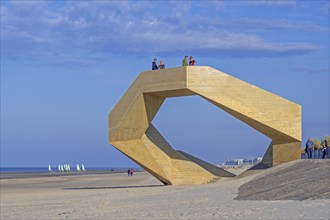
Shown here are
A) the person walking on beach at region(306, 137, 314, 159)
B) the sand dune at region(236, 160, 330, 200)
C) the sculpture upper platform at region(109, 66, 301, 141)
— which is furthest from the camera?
the person walking on beach at region(306, 137, 314, 159)

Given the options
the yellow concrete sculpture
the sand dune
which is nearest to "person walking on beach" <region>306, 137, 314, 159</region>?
the yellow concrete sculpture

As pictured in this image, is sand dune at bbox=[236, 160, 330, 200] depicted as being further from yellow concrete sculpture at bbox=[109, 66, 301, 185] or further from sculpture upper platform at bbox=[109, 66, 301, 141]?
yellow concrete sculpture at bbox=[109, 66, 301, 185]

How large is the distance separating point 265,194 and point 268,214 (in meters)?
3.88

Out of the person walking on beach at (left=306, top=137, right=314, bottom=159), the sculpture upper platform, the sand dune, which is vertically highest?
the sculpture upper platform

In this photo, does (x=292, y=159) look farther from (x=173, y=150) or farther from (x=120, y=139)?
(x=120, y=139)

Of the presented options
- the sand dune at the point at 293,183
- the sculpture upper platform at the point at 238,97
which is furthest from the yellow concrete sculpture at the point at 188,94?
the sand dune at the point at 293,183

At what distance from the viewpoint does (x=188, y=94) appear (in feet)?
88.7

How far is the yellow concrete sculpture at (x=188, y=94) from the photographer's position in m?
24.6

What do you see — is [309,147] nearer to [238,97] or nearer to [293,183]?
[238,97]

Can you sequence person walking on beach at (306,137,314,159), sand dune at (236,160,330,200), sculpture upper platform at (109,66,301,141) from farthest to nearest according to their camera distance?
person walking on beach at (306,137,314,159)
sculpture upper platform at (109,66,301,141)
sand dune at (236,160,330,200)

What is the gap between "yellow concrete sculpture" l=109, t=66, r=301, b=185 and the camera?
24.6 m

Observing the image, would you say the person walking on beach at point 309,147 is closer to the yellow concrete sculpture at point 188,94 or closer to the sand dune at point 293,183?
the yellow concrete sculpture at point 188,94

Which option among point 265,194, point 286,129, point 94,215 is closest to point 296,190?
point 265,194

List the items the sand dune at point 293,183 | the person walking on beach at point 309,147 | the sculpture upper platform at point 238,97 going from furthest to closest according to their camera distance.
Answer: the person walking on beach at point 309,147, the sculpture upper platform at point 238,97, the sand dune at point 293,183
